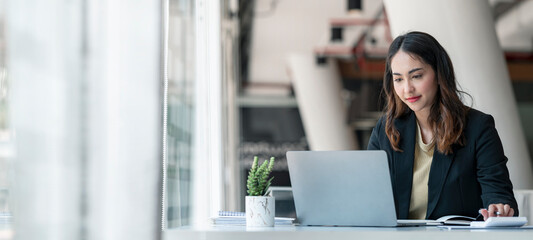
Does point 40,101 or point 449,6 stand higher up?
point 449,6

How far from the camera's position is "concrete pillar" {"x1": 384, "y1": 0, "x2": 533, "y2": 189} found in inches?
168

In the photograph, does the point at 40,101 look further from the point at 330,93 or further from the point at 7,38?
the point at 330,93

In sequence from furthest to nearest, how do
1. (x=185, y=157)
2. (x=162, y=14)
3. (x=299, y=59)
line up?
(x=299, y=59) → (x=185, y=157) → (x=162, y=14)

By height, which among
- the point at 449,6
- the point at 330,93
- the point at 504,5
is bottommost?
the point at 449,6

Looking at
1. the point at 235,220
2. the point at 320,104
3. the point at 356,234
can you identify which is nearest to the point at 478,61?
the point at 235,220

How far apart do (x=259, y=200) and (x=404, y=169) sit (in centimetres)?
69

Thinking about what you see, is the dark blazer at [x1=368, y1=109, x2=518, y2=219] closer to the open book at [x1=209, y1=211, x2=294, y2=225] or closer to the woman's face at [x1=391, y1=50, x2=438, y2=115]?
the woman's face at [x1=391, y1=50, x2=438, y2=115]

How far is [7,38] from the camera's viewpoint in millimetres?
1111

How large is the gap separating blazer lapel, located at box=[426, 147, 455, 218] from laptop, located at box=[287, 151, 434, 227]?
46 cm

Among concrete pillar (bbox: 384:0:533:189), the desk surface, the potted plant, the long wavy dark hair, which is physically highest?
concrete pillar (bbox: 384:0:533:189)

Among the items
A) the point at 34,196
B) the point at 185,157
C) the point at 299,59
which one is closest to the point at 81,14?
the point at 34,196

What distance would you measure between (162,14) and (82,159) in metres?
0.40

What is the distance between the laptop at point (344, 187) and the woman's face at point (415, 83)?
667 millimetres

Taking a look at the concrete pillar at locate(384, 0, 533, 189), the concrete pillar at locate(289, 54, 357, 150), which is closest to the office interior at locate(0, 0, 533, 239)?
the concrete pillar at locate(384, 0, 533, 189)
